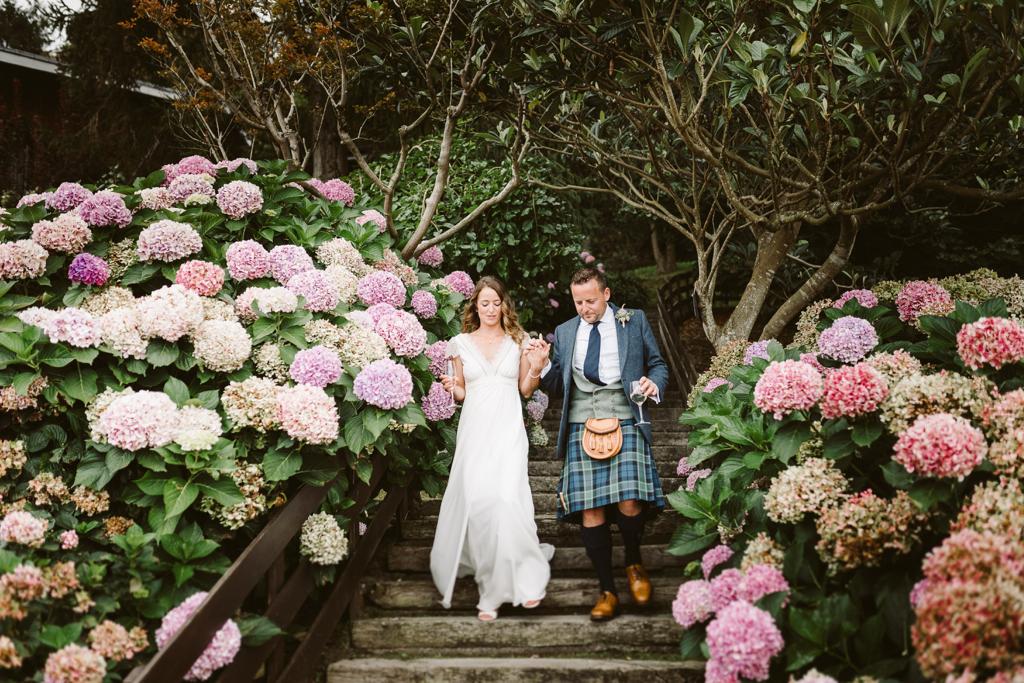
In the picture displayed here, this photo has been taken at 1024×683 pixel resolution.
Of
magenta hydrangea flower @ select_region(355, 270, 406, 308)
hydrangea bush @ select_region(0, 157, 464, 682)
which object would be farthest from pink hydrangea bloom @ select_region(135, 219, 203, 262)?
magenta hydrangea flower @ select_region(355, 270, 406, 308)

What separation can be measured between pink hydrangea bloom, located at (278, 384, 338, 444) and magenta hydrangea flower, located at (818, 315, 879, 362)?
214cm

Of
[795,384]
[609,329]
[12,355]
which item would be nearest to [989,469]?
[795,384]

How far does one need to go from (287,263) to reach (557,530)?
7.39 feet

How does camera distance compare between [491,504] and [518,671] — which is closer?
[518,671]

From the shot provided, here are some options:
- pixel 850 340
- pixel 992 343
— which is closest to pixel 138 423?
pixel 850 340

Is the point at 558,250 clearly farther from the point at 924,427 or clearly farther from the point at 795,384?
the point at 924,427

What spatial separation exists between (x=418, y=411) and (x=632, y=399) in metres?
1.02

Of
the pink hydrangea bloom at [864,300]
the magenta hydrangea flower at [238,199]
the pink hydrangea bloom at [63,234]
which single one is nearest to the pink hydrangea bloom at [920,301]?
the pink hydrangea bloom at [864,300]

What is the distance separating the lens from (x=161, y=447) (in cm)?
247

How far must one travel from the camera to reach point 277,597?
2.66m

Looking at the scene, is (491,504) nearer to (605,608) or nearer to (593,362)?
(605,608)

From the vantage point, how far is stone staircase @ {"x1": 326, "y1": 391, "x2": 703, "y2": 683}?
119 inches

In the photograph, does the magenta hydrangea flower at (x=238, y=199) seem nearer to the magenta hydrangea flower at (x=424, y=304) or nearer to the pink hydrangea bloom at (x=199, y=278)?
the pink hydrangea bloom at (x=199, y=278)

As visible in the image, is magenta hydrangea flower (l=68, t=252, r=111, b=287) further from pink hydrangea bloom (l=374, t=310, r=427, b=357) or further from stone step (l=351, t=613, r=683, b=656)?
stone step (l=351, t=613, r=683, b=656)
